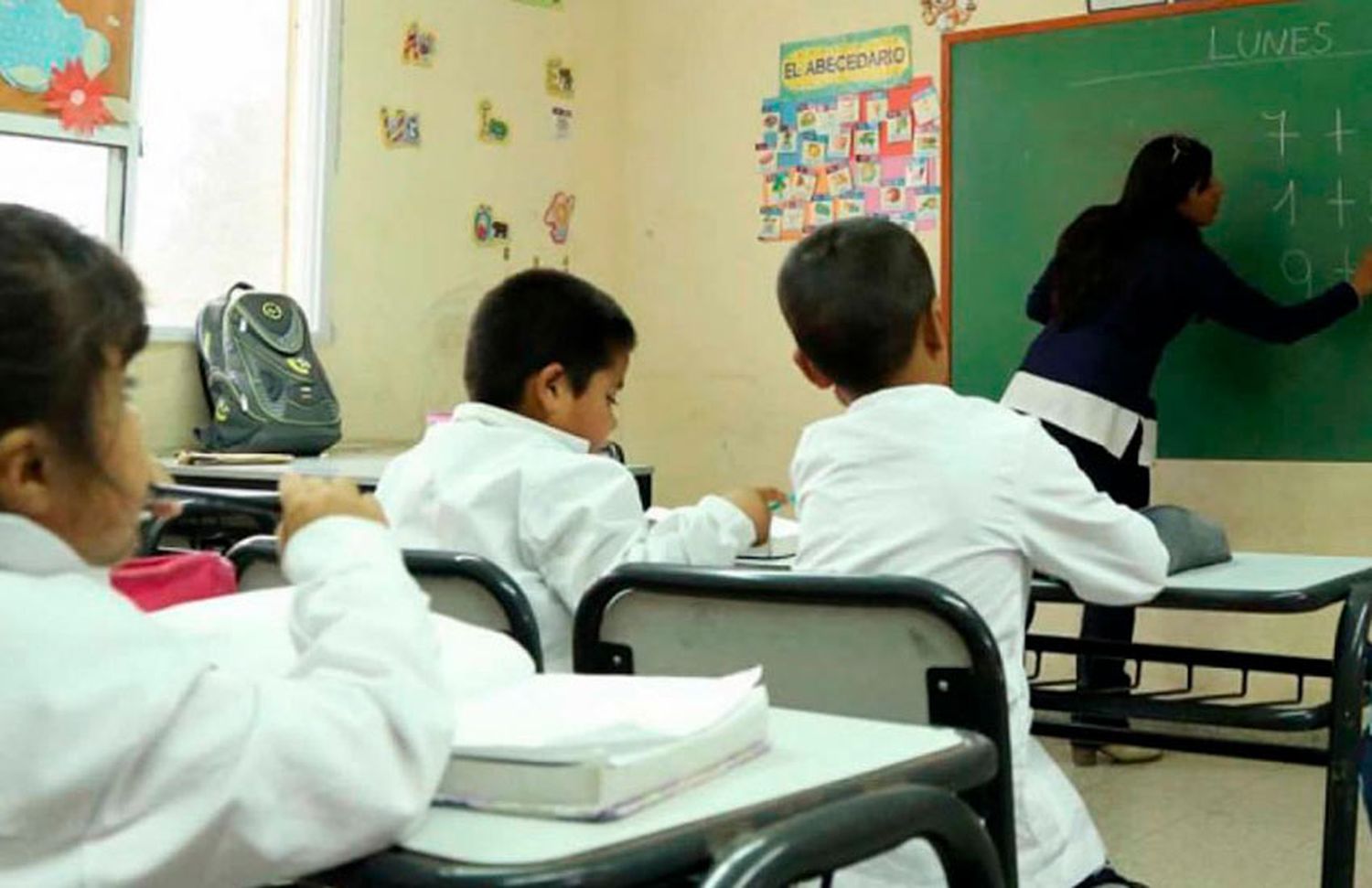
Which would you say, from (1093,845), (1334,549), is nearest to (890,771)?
(1093,845)

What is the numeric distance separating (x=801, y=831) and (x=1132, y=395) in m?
3.39

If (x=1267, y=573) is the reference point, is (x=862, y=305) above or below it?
above

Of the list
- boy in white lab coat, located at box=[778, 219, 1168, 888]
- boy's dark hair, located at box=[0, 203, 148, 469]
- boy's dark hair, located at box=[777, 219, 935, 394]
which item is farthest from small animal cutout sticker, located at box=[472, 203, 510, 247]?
boy's dark hair, located at box=[0, 203, 148, 469]

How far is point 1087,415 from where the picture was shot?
407 cm

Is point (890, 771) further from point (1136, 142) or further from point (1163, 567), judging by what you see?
point (1136, 142)

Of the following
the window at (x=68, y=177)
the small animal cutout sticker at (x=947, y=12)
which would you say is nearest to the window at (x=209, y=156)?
the window at (x=68, y=177)

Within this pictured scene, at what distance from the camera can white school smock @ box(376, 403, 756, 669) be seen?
1962 millimetres

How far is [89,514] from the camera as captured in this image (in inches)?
34.7

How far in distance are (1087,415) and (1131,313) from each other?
259 mm

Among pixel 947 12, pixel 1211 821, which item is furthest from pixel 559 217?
pixel 1211 821

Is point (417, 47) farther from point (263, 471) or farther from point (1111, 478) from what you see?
point (1111, 478)

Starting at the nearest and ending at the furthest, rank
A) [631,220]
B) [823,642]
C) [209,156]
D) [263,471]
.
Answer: [823,642] → [263,471] → [209,156] → [631,220]

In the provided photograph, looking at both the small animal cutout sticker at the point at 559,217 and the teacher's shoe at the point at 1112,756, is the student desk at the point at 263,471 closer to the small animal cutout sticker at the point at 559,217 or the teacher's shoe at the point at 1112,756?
the teacher's shoe at the point at 1112,756

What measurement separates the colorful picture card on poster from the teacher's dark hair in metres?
0.70
